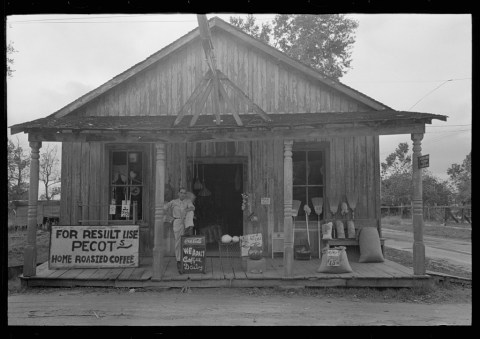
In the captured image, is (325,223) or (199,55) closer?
(325,223)

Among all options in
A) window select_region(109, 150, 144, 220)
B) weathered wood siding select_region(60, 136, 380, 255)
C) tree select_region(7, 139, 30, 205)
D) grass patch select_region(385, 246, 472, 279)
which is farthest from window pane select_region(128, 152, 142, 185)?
tree select_region(7, 139, 30, 205)

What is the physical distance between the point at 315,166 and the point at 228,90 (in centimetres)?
299

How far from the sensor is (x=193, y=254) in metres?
8.66

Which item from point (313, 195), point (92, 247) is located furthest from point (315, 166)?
point (92, 247)

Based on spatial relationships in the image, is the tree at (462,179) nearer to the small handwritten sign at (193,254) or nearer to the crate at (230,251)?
the crate at (230,251)

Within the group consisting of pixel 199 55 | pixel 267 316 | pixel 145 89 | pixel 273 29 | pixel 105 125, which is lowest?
pixel 267 316

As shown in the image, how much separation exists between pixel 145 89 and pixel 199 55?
5.40ft

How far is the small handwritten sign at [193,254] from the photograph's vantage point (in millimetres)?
8641

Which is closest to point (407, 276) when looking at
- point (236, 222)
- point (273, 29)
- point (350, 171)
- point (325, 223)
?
point (325, 223)

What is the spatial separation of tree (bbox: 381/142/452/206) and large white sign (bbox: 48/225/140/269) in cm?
3478

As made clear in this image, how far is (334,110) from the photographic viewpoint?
10.9 meters

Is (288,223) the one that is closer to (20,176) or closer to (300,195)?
(300,195)

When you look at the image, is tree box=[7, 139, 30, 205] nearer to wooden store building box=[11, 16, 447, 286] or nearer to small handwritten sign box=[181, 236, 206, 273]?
wooden store building box=[11, 16, 447, 286]
